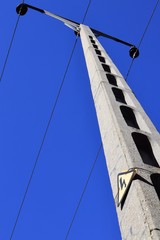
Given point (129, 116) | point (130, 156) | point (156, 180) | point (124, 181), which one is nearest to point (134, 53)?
point (129, 116)

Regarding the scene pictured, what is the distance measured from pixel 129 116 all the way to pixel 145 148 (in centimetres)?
116

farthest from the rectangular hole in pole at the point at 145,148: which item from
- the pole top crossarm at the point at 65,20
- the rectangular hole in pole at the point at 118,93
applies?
the pole top crossarm at the point at 65,20

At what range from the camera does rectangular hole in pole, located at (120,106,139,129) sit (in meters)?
6.96

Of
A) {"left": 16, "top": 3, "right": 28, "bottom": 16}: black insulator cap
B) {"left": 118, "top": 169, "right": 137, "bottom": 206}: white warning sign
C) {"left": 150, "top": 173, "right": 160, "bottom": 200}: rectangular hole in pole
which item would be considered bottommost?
{"left": 118, "top": 169, "right": 137, "bottom": 206}: white warning sign

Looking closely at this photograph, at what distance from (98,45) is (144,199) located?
8425 mm

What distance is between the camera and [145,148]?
605 cm

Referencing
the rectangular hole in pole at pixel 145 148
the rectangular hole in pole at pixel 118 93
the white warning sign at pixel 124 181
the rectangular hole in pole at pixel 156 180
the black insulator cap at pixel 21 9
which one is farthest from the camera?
the black insulator cap at pixel 21 9

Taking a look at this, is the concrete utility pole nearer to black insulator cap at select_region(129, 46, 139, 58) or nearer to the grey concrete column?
the grey concrete column

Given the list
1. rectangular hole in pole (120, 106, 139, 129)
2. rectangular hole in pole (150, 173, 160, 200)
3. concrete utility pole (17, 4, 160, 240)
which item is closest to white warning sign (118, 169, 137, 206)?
concrete utility pole (17, 4, 160, 240)

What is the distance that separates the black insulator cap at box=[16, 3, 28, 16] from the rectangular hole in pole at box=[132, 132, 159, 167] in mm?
9618

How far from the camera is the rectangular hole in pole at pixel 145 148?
5.84m

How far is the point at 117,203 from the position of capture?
5.11m

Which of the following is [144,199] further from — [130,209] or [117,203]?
[117,203]

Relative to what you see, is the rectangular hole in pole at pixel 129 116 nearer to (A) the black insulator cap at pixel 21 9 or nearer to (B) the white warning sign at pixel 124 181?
(B) the white warning sign at pixel 124 181
